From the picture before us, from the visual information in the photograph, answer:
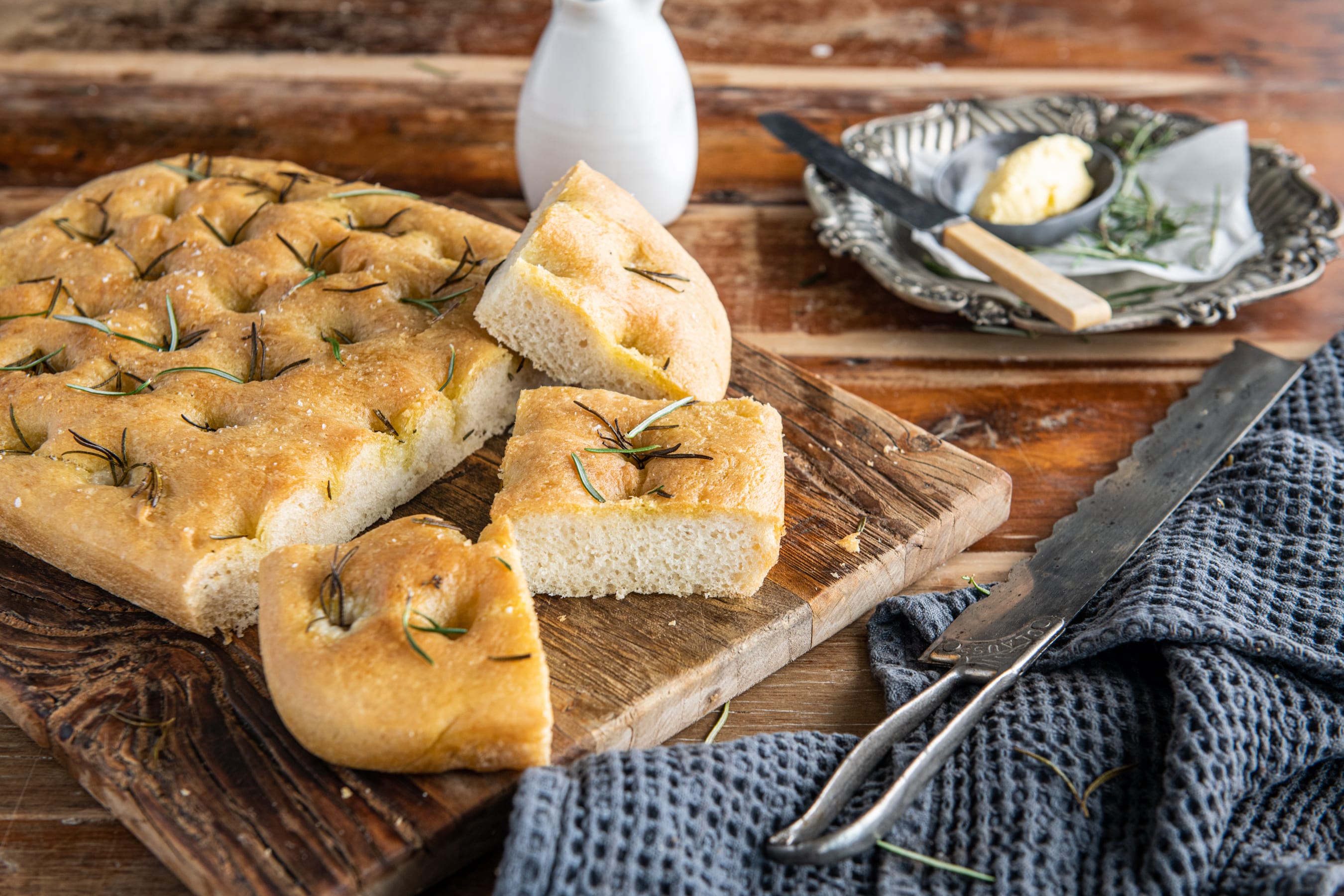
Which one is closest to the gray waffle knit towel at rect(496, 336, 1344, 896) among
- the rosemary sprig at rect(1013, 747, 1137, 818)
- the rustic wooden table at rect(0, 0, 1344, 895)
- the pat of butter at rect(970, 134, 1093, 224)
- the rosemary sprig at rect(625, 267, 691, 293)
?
the rosemary sprig at rect(1013, 747, 1137, 818)

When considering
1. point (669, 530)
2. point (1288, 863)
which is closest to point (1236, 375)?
point (1288, 863)

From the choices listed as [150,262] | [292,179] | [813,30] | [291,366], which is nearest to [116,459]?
[291,366]

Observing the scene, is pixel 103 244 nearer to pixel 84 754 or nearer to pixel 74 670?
pixel 74 670

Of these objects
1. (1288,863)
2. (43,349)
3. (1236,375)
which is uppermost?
(43,349)

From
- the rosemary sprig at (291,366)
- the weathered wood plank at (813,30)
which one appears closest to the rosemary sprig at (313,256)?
the rosemary sprig at (291,366)

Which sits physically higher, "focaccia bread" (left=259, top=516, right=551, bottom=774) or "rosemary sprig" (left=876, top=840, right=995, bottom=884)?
"focaccia bread" (left=259, top=516, right=551, bottom=774)

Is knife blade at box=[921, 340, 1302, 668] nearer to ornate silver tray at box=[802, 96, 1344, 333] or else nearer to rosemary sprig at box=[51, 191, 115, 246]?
ornate silver tray at box=[802, 96, 1344, 333]
